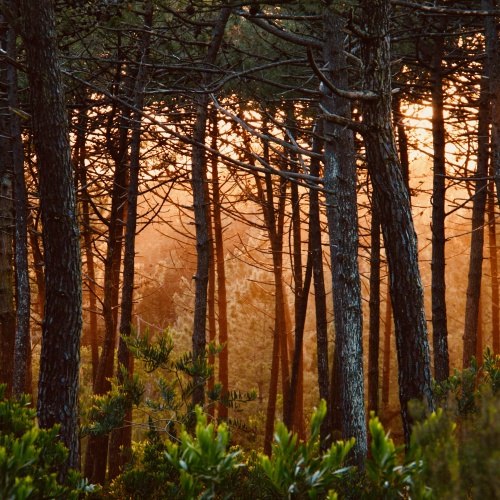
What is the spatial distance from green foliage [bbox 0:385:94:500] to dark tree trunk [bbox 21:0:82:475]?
0.74 m

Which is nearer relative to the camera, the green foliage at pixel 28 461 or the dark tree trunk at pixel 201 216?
the green foliage at pixel 28 461

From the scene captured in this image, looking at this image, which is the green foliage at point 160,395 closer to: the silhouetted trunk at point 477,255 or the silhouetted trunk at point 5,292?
the silhouetted trunk at point 5,292

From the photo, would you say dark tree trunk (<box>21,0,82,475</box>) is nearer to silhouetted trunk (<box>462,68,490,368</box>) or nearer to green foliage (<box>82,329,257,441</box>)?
green foliage (<box>82,329,257,441</box>)

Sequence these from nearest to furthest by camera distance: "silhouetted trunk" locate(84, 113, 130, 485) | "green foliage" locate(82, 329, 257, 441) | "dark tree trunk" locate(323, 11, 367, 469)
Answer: "green foliage" locate(82, 329, 257, 441) → "dark tree trunk" locate(323, 11, 367, 469) → "silhouetted trunk" locate(84, 113, 130, 485)

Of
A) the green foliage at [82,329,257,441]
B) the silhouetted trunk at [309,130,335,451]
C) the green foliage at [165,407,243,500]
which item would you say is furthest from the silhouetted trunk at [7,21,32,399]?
the green foliage at [165,407,243,500]

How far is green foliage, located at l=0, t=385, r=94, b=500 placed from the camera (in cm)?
187

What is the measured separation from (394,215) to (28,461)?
3180 millimetres

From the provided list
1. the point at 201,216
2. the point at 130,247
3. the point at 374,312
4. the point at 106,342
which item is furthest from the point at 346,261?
the point at 374,312

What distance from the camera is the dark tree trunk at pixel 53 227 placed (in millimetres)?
4219

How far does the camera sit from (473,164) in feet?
52.0

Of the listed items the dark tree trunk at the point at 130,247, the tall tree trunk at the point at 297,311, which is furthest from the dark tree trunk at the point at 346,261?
the dark tree trunk at the point at 130,247

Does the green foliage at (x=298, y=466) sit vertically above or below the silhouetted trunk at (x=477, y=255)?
below

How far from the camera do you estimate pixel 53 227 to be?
4270mm

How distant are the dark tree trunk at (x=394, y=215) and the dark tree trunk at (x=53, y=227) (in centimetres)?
292
